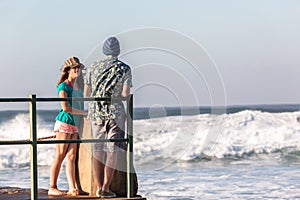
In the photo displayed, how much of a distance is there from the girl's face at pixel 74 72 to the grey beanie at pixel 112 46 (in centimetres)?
43

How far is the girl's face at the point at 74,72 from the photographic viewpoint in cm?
964

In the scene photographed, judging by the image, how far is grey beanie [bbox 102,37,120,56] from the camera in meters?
9.39

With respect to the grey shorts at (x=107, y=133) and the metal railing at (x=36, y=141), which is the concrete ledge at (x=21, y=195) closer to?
the metal railing at (x=36, y=141)

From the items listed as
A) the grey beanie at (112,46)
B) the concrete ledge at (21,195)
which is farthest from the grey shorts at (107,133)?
the grey beanie at (112,46)

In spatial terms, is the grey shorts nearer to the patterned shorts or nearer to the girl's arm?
the girl's arm

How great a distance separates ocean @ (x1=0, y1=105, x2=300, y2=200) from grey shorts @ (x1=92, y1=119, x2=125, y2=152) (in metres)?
0.55

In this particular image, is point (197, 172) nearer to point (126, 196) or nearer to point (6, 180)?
point (6, 180)

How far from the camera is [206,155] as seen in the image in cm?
3300

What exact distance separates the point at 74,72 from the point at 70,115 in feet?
1.46

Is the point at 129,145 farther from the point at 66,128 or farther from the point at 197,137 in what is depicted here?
the point at 197,137

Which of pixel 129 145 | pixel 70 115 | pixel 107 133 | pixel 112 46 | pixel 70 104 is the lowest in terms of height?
pixel 129 145

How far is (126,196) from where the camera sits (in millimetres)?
9680

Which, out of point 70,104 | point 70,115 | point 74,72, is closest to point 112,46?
point 74,72

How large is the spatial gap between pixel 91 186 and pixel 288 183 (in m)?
15.9
